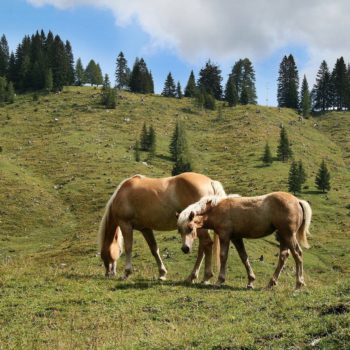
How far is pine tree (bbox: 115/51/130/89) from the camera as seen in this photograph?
6841 inches

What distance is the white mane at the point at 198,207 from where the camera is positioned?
519 inches

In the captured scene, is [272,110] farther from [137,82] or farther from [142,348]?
[142,348]

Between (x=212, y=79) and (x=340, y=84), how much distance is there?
4198 cm

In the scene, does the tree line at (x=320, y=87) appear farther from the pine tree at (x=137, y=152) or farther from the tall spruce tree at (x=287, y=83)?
the pine tree at (x=137, y=152)

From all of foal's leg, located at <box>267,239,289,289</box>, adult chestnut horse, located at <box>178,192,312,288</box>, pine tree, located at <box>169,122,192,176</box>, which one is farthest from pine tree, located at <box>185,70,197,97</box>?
foal's leg, located at <box>267,239,289,289</box>

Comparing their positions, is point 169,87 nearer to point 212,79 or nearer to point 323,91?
point 212,79

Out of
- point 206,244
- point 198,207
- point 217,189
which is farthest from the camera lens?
point 217,189

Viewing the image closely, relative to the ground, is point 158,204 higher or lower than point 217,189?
lower

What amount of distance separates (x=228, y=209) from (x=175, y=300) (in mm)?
3226

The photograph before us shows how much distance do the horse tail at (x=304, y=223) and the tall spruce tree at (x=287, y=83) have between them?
150 meters

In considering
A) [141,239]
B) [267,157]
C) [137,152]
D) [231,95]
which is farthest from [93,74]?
[141,239]

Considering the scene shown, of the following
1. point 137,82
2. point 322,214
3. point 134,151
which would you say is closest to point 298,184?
point 322,214

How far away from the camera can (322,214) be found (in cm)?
6012

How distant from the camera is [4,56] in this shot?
547 feet
